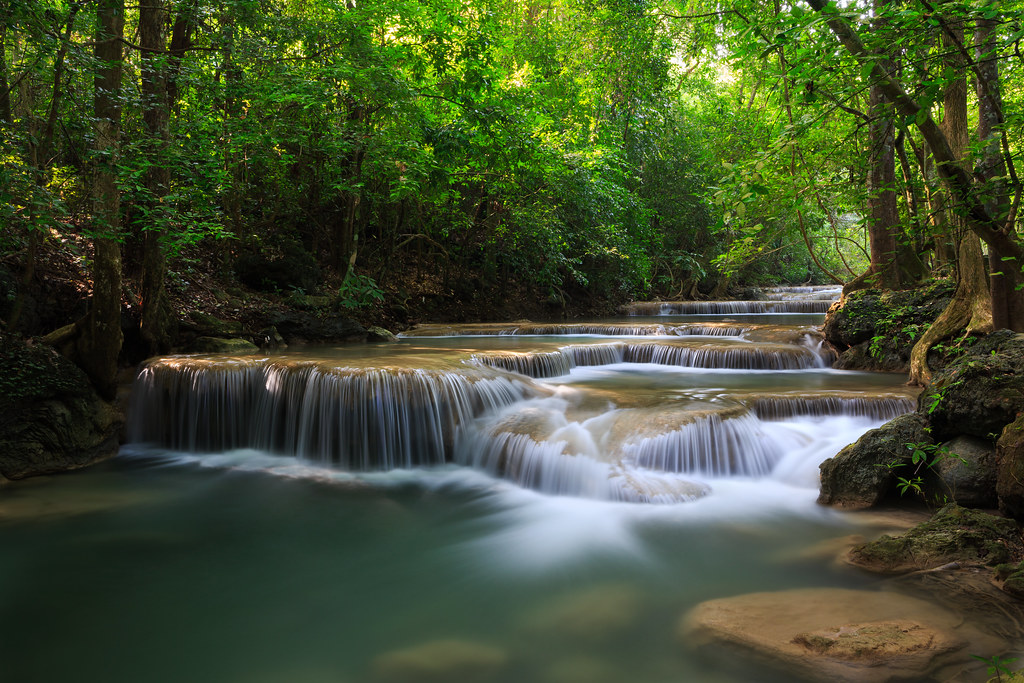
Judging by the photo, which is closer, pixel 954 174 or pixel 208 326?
pixel 954 174

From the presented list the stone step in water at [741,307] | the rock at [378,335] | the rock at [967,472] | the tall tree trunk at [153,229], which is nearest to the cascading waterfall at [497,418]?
the tall tree trunk at [153,229]

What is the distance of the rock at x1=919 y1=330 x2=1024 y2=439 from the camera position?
4449 millimetres

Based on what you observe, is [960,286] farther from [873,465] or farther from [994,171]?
[873,465]

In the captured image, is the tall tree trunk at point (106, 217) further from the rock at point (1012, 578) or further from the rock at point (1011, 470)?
the rock at point (1011, 470)

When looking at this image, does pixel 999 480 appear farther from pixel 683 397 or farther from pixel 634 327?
pixel 634 327

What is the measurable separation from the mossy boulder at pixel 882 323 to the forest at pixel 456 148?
431 millimetres

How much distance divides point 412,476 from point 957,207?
221 inches

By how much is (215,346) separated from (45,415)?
9.15 feet

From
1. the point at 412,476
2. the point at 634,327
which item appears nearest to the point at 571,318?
the point at 634,327

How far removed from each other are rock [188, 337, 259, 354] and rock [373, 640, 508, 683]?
7097mm

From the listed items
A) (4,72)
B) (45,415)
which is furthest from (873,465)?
(4,72)

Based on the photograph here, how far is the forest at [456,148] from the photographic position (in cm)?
416

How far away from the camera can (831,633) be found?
304 centimetres

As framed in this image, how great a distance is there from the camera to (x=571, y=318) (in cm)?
1983
